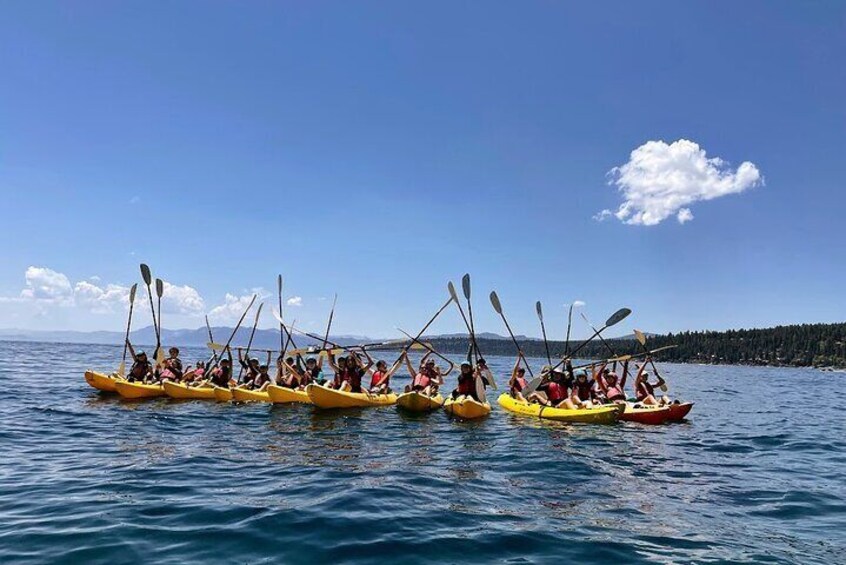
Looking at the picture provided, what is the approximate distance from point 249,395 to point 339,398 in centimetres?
454

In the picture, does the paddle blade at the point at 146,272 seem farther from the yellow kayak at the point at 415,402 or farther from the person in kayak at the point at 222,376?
the yellow kayak at the point at 415,402

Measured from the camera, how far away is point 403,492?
372 inches

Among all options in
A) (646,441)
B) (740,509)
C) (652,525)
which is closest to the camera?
(652,525)

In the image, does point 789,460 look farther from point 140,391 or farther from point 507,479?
point 140,391

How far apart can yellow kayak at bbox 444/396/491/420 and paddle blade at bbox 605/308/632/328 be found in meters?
6.96

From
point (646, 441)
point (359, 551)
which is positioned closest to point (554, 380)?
point (646, 441)

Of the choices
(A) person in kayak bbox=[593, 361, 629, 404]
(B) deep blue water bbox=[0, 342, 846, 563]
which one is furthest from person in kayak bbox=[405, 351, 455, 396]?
(A) person in kayak bbox=[593, 361, 629, 404]

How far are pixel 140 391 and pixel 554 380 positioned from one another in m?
15.8

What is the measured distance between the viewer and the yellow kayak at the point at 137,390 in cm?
2180

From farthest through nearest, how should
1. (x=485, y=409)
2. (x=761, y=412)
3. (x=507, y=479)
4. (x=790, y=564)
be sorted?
(x=761, y=412) → (x=485, y=409) → (x=507, y=479) → (x=790, y=564)

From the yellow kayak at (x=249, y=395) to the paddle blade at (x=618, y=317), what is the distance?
13905 millimetres

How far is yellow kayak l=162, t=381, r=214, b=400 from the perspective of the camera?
21859mm

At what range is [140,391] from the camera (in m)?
21.9

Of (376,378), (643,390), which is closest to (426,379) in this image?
(376,378)
